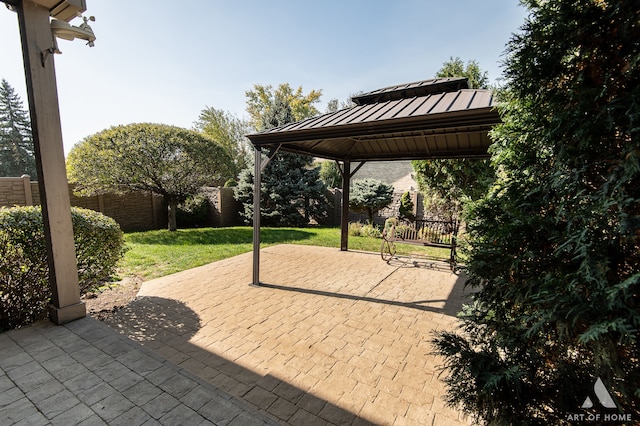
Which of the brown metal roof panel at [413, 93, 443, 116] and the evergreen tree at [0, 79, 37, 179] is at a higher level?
the evergreen tree at [0, 79, 37, 179]

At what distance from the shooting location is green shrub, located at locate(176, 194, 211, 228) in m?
11.2

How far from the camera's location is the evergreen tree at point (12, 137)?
25.8 m

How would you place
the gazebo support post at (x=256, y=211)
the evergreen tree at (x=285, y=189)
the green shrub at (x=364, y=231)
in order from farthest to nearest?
the evergreen tree at (x=285, y=189), the green shrub at (x=364, y=231), the gazebo support post at (x=256, y=211)

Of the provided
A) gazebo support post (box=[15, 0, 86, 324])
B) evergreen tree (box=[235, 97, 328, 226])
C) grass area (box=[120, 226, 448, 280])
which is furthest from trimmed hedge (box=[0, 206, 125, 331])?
evergreen tree (box=[235, 97, 328, 226])

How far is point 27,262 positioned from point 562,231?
4884 mm

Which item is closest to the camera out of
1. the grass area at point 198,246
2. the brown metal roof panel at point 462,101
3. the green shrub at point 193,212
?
the brown metal roof panel at point 462,101

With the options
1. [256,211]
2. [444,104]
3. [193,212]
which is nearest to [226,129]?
[193,212]

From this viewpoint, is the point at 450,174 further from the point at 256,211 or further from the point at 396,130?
the point at 256,211

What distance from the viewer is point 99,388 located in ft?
6.59

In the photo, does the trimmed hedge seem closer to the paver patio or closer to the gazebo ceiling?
the paver patio

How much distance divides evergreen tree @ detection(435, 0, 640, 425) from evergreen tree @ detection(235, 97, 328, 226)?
1085 centimetres

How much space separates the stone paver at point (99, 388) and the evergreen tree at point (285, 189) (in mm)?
9720

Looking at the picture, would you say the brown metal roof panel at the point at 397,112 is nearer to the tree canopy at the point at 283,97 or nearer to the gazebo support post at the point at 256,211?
the gazebo support post at the point at 256,211

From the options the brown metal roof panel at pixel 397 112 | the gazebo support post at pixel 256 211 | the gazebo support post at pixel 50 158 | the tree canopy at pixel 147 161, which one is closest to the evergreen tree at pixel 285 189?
the tree canopy at pixel 147 161
